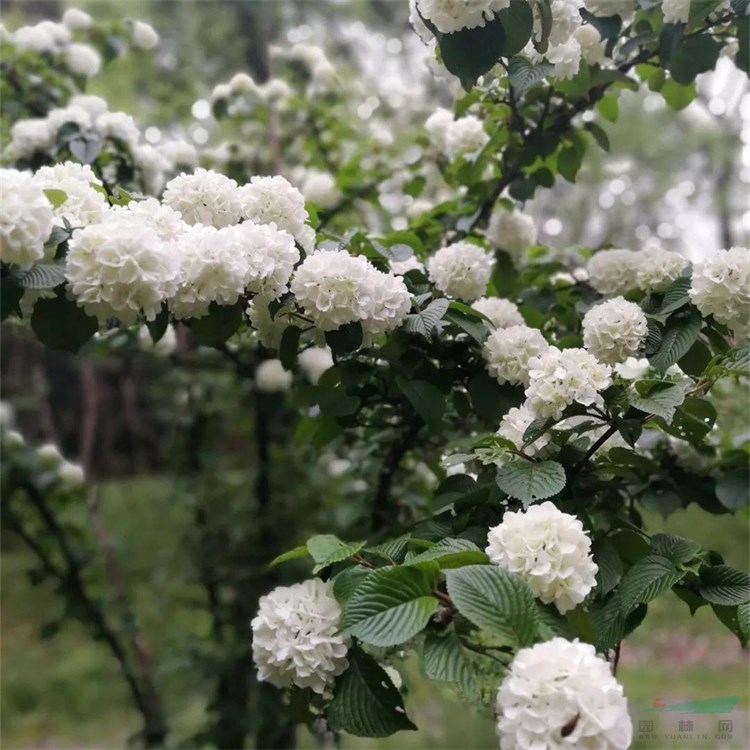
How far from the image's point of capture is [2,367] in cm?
421

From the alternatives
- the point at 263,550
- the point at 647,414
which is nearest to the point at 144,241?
the point at 647,414

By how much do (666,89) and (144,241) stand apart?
1.04 meters

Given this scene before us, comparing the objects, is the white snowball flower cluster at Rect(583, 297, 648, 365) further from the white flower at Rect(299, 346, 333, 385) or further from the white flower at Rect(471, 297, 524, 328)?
the white flower at Rect(299, 346, 333, 385)

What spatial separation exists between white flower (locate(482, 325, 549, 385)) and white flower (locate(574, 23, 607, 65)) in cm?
49

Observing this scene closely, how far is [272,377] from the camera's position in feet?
5.99

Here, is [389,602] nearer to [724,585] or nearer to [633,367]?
[724,585]

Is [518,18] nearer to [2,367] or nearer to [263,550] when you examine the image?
[263,550]

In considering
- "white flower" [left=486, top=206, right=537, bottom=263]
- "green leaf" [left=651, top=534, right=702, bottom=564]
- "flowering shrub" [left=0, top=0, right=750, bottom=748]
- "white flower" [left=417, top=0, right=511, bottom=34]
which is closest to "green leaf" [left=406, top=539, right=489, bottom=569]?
"flowering shrub" [left=0, top=0, right=750, bottom=748]

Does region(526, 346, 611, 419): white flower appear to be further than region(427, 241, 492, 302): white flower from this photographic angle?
No

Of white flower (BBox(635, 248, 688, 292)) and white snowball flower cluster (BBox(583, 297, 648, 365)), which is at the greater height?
white flower (BBox(635, 248, 688, 292))

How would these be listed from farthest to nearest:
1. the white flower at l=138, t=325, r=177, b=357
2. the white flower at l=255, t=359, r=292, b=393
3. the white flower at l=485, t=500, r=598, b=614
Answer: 1. the white flower at l=255, t=359, r=292, b=393
2. the white flower at l=138, t=325, r=177, b=357
3. the white flower at l=485, t=500, r=598, b=614

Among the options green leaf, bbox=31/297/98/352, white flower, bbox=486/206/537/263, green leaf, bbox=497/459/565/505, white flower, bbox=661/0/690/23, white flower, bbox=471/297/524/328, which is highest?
white flower, bbox=661/0/690/23

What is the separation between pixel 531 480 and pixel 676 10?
745 mm

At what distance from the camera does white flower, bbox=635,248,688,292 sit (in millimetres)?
1104
